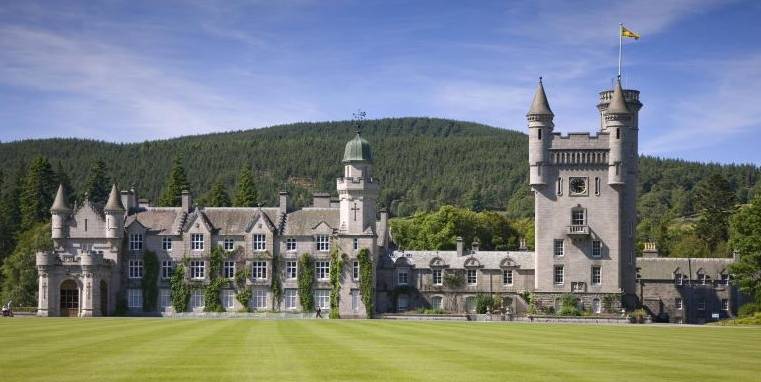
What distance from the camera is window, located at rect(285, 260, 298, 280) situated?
70.9m

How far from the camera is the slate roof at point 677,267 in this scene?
76.2 metres

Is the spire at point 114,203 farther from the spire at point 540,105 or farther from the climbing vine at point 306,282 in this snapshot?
the spire at point 540,105

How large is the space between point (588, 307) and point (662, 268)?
11.2m

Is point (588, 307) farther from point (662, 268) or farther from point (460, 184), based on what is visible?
point (460, 184)

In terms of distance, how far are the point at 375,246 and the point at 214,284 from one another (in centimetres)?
1059

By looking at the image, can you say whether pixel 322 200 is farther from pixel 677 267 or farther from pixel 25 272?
pixel 677 267

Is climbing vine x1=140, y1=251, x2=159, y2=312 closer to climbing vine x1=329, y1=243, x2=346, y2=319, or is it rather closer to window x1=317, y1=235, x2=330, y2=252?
window x1=317, y1=235, x2=330, y2=252

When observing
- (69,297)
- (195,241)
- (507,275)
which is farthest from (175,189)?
(507,275)

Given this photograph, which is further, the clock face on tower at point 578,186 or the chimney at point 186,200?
the chimney at point 186,200

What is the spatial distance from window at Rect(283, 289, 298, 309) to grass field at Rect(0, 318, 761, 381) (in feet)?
104

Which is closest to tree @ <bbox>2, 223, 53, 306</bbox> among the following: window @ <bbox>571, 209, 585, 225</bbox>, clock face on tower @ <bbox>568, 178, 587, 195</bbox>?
window @ <bbox>571, 209, 585, 225</bbox>

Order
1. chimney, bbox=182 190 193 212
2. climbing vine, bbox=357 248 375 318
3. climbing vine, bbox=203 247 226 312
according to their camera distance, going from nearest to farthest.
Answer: climbing vine, bbox=357 248 375 318 → climbing vine, bbox=203 247 226 312 → chimney, bbox=182 190 193 212

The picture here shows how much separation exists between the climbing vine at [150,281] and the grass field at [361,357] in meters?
32.1

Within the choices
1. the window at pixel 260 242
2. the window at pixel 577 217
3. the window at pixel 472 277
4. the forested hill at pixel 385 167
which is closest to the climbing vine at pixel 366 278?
the window at pixel 260 242
